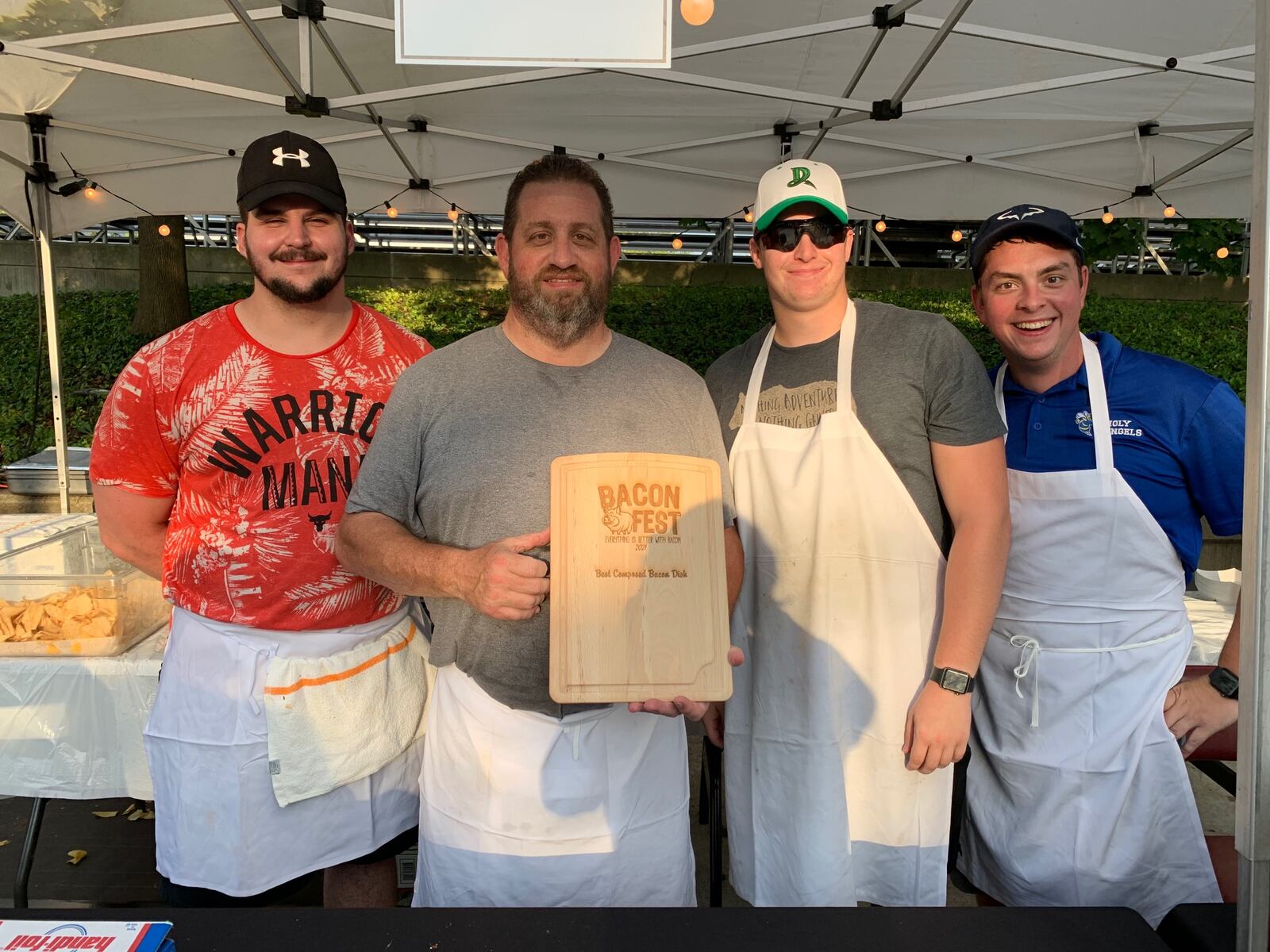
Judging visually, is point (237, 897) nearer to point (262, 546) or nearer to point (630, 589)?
point (262, 546)

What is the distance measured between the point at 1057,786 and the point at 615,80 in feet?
11.4

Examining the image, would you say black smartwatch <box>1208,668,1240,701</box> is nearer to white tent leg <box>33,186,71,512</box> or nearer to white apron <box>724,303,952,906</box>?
white apron <box>724,303,952,906</box>

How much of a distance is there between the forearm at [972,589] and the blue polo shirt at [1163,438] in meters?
0.24

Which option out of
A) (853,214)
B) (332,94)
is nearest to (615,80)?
(332,94)

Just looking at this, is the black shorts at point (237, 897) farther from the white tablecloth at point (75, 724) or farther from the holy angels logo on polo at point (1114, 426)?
the holy angels logo on polo at point (1114, 426)

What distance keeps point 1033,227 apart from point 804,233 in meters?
0.49

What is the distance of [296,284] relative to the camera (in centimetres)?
176

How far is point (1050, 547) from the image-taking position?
1.74 meters

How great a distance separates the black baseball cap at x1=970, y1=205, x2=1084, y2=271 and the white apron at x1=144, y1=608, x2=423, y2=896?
66.1 inches

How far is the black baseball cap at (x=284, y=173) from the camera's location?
176 centimetres

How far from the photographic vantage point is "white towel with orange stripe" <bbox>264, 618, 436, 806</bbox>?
1.76 metres

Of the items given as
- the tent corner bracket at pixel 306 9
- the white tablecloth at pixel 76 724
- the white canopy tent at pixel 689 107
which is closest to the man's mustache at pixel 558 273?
the white tablecloth at pixel 76 724

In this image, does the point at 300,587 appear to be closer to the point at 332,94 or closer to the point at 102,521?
the point at 102,521

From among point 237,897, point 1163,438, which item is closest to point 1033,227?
point 1163,438
